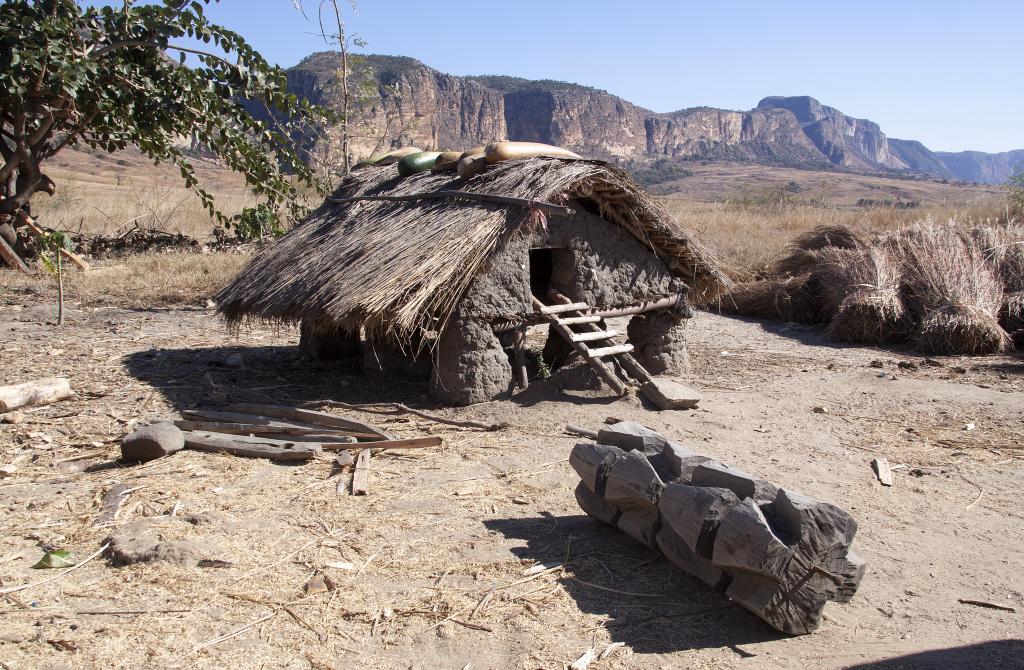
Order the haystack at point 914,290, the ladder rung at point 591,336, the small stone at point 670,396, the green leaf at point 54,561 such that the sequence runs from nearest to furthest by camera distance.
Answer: the green leaf at point 54,561 < the small stone at point 670,396 < the ladder rung at point 591,336 < the haystack at point 914,290

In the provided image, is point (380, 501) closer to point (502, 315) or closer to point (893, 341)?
point (502, 315)

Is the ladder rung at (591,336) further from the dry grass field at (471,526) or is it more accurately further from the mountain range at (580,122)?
the mountain range at (580,122)

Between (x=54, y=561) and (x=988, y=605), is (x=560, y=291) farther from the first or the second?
(x=54, y=561)

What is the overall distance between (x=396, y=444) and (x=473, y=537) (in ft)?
5.28

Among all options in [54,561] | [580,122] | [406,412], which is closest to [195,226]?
[406,412]

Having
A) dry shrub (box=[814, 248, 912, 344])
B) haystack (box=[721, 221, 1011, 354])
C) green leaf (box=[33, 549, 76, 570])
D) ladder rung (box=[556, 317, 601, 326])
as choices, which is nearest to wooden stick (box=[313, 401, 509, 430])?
ladder rung (box=[556, 317, 601, 326])

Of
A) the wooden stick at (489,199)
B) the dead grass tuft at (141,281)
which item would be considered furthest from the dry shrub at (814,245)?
the dead grass tuft at (141,281)

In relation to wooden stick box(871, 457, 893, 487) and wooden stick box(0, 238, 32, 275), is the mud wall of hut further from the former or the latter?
wooden stick box(0, 238, 32, 275)

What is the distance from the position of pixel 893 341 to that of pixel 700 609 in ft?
27.0

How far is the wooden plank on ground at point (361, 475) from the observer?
5.20 metres

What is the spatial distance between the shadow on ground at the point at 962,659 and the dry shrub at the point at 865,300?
7.71 meters

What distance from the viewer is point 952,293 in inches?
408

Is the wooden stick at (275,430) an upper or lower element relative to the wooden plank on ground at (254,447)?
upper

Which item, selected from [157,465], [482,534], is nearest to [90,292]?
[157,465]
